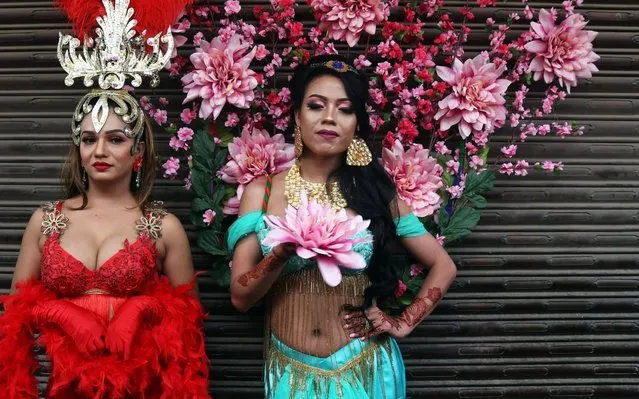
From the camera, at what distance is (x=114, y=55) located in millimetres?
2709

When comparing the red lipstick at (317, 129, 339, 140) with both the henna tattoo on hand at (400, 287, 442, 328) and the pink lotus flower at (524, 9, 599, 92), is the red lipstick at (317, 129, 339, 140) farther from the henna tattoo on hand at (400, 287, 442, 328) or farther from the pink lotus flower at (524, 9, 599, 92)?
the pink lotus flower at (524, 9, 599, 92)

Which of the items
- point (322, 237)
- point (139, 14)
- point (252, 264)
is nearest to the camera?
point (322, 237)

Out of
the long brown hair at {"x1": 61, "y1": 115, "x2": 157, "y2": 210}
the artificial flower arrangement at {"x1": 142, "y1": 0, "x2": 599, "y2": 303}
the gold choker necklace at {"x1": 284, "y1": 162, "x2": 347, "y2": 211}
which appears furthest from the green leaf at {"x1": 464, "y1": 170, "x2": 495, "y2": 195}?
the long brown hair at {"x1": 61, "y1": 115, "x2": 157, "y2": 210}

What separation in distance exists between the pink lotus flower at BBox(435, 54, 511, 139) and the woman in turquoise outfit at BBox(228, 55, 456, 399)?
0.48 metres

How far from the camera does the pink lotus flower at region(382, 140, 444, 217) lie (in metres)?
2.99

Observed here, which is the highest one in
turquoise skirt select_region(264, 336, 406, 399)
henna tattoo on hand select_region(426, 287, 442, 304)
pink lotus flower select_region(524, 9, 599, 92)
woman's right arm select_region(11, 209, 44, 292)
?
pink lotus flower select_region(524, 9, 599, 92)

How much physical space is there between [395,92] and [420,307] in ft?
3.55

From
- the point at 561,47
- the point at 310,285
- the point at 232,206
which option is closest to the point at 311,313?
the point at 310,285

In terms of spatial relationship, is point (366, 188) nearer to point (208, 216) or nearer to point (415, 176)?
point (415, 176)

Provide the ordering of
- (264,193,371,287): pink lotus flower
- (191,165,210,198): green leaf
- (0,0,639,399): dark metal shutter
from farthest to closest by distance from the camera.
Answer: (0,0,639,399): dark metal shutter → (191,165,210,198): green leaf → (264,193,371,287): pink lotus flower

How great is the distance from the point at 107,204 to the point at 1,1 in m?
1.43

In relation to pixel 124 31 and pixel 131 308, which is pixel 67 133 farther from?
pixel 131 308

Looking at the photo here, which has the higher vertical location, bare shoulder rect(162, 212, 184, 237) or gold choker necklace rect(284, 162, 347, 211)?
gold choker necklace rect(284, 162, 347, 211)

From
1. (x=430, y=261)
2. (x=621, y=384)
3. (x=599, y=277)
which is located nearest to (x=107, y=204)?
(x=430, y=261)
